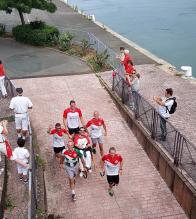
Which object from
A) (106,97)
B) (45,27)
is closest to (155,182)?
(106,97)

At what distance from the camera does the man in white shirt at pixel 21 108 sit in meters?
10.6

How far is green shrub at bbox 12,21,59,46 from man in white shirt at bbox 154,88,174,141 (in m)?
12.4

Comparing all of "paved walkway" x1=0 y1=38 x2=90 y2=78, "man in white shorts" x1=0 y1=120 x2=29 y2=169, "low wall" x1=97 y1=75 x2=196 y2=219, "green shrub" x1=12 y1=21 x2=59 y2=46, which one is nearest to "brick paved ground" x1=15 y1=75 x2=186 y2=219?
"low wall" x1=97 y1=75 x2=196 y2=219

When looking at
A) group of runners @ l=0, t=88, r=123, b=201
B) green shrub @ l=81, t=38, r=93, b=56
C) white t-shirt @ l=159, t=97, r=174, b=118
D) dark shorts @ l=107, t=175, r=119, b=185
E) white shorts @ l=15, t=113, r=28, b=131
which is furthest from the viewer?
green shrub @ l=81, t=38, r=93, b=56

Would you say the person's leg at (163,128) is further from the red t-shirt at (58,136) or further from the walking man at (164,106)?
the red t-shirt at (58,136)

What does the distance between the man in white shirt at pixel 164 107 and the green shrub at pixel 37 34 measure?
12417 millimetres

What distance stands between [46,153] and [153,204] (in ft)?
11.4

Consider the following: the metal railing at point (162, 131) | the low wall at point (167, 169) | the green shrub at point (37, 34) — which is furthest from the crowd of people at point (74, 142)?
the green shrub at point (37, 34)

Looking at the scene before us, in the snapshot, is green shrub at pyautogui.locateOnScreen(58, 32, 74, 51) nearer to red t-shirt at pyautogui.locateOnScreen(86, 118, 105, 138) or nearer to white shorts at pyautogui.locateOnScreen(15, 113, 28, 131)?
white shorts at pyautogui.locateOnScreen(15, 113, 28, 131)

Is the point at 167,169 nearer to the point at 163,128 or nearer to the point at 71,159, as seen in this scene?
the point at 163,128

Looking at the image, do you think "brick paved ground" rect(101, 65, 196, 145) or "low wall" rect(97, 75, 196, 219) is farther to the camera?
"brick paved ground" rect(101, 65, 196, 145)

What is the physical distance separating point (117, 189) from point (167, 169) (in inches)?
53.8

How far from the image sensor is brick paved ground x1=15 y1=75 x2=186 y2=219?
9383 mm

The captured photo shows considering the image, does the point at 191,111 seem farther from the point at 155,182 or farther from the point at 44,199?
the point at 44,199
